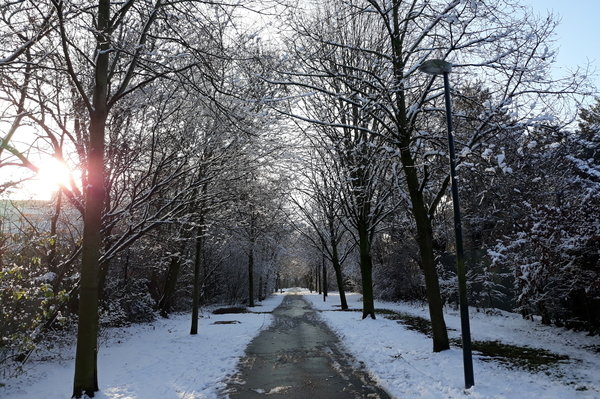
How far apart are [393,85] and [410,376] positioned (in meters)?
6.10

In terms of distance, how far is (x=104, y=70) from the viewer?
6719 millimetres

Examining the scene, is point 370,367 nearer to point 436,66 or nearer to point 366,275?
point 436,66

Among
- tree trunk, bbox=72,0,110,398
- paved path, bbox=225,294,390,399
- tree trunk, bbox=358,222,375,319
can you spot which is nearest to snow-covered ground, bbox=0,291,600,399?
paved path, bbox=225,294,390,399

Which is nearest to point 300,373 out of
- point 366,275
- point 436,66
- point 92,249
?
point 92,249

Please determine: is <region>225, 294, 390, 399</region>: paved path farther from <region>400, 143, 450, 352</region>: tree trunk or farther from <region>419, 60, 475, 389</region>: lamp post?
<region>400, 143, 450, 352</region>: tree trunk

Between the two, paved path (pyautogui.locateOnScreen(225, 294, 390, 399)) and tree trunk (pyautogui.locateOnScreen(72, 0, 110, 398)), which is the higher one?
tree trunk (pyautogui.locateOnScreen(72, 0, 110, 398))

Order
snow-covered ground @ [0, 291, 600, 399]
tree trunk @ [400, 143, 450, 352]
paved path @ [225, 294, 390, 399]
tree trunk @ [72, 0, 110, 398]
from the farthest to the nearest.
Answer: tree trunk @ [400, 143, 450, 352] → paved path @ [225, 294, 390, 399] → snow-covered ground @ [0, 291, 600, 399] → tree trunk @ [72, 0, 110, 398]

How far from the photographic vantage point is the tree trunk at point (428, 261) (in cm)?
909

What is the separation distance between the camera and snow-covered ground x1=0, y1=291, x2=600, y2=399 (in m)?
6.36

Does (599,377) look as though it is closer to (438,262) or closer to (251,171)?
(251,171)

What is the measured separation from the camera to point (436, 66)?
684 centimetres

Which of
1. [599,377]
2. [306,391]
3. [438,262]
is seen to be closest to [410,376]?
[306,391]

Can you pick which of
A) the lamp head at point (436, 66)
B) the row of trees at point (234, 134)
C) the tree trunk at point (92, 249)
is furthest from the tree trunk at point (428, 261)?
the tree trunk at point (92, 249)

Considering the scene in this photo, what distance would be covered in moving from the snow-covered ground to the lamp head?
17.4ft
